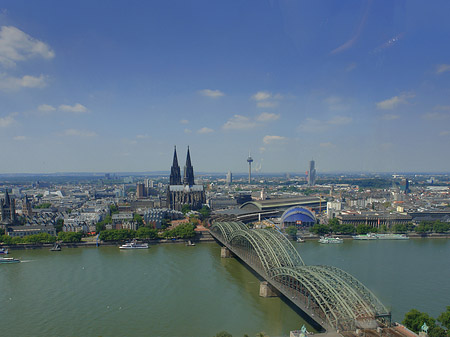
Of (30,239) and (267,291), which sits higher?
(30,239)

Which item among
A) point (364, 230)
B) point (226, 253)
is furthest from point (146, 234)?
point (364, 230)

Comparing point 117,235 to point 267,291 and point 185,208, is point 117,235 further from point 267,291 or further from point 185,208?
point 185,208

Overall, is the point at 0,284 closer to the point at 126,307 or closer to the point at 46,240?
the point at 126,307

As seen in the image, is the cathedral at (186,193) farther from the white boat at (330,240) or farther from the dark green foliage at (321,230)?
the white boat at (330,240)

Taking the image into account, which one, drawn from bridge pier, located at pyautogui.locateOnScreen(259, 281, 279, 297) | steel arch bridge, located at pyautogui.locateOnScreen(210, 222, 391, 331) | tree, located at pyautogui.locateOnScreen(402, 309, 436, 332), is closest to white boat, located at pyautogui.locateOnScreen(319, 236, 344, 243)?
steel arch bridge, located at pyautogui.locateOnScreen(210, 222, 391, 331)

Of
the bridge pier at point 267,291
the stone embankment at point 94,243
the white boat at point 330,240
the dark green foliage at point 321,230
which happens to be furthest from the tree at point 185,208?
the bridge pier at point 267,291

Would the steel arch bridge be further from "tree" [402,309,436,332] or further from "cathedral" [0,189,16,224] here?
"cathedral" [0,189,16,224]
